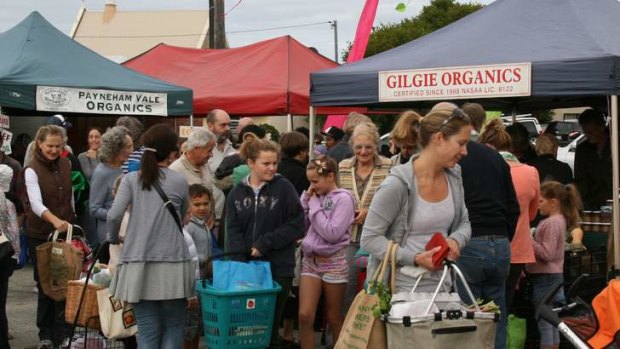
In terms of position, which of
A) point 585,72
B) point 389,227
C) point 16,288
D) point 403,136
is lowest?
point 16,288

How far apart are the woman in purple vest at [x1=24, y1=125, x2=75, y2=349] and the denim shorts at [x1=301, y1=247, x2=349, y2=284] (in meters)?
2.18

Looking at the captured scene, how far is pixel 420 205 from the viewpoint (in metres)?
4.84

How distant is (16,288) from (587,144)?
7.10 metres

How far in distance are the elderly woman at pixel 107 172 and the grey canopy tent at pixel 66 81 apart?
4.08 m

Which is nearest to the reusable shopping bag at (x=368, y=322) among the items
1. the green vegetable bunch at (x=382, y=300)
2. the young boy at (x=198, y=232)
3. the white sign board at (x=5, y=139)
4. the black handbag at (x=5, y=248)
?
the green vegetable bunch at (x=382, y=300)

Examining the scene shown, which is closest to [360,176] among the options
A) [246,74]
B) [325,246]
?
[325,246]

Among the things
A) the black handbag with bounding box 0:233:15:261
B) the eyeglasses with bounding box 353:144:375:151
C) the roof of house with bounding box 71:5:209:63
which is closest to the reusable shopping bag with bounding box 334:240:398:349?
the eyeglasses with bounding box 353:144:375:151

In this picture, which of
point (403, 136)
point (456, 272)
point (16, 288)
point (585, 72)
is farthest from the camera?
point (16, 288)

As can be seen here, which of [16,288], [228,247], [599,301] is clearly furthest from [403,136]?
[16,288]

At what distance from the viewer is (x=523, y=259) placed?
6906 mm

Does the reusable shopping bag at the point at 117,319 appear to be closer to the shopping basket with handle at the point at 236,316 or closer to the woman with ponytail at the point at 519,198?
the shopping basket with handle at the point at 236,316

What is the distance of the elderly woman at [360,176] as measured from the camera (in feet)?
24.9

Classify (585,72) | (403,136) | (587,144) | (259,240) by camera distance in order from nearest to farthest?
(403,136) → (259,240) → (585,72) → (587,144)

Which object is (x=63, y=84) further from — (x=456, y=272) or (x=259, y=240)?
(x=456, y=272)
